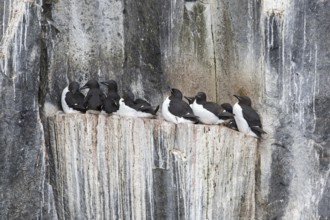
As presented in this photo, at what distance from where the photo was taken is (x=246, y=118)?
14.5 m

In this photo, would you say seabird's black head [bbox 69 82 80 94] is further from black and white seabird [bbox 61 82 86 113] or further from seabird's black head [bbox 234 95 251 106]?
seabird's black head [bbox 234 95 251 106]

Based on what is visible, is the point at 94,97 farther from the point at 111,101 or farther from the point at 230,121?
the point at 230,121

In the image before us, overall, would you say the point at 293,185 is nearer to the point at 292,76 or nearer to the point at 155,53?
the point at 292,76

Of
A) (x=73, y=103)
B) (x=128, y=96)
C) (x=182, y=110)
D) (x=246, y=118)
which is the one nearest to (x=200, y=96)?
(x=182, y=110)

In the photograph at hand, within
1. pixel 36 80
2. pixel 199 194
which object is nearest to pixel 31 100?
pixel 36 80

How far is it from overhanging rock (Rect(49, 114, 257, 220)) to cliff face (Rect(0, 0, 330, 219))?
0.14 feet

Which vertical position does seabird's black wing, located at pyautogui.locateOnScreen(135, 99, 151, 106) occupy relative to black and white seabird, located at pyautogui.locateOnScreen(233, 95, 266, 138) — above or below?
above

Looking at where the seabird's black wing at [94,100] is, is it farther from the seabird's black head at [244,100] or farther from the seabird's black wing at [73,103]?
the seabird's black head at [244,100]

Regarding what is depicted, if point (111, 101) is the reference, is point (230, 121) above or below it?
below

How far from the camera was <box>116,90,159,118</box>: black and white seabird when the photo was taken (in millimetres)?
15070

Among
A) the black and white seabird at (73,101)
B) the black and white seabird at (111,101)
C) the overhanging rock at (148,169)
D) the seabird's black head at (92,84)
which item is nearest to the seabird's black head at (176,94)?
the overhanging rock at (148,169)

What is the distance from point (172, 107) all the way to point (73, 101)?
157 centimetres

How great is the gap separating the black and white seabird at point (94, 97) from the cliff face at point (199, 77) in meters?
0.33

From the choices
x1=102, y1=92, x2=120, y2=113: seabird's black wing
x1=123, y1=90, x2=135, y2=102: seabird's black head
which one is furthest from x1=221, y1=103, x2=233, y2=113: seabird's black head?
x1=102, y1=92, x2=120, y2=113: seabird's black wing
